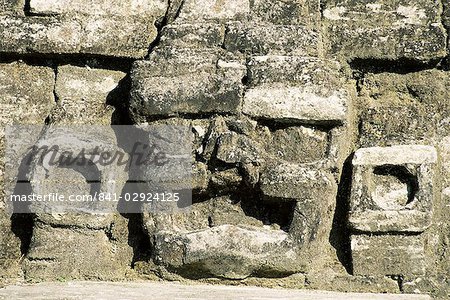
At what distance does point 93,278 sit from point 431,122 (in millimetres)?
1532

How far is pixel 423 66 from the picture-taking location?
12.3 feet

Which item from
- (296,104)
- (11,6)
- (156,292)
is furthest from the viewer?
(11,6)

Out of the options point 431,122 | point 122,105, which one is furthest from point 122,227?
point 431,122

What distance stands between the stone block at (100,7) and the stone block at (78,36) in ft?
0.20

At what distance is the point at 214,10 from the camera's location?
3836mm

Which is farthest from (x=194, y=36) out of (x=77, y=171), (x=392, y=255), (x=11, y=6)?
(x=392, y=255)

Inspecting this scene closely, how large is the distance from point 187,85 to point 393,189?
93cm

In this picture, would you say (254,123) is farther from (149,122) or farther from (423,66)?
(423,66)

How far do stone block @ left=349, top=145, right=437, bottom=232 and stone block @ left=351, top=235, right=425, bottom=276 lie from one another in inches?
1.9

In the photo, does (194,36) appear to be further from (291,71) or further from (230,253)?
(230,253)

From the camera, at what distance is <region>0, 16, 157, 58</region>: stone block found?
3.84 metres

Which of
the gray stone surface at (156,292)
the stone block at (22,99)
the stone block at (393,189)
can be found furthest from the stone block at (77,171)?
the stone block at (393,189)

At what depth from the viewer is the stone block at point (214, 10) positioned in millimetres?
3812

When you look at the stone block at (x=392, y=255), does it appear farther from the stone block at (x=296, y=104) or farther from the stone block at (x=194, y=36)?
the stone block at (x=194, y=36)
